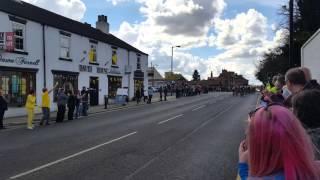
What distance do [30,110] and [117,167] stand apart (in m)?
11.5

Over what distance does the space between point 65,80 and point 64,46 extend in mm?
2343

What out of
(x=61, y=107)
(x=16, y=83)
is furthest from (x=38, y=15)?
(x=61, y=107)

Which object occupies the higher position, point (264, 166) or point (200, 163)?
point (264, 166)

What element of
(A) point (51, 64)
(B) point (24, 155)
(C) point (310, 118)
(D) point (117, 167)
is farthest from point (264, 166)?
(A) point (51, 64)

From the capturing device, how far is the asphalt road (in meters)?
9.90

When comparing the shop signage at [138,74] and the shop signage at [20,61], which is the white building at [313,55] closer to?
the shop signage at [20,61]

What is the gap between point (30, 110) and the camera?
69.6ft

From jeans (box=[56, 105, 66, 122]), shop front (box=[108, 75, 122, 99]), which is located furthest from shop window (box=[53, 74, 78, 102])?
jeans (box=[56, 105, 66, 122])

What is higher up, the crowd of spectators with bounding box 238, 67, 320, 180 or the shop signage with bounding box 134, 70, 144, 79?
the shop signage with bounding box 134, 70, 144, 79

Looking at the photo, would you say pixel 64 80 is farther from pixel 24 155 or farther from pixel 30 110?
→ pixel 24 155

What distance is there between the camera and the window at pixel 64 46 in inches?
1393

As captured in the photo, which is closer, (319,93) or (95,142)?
(319,93)

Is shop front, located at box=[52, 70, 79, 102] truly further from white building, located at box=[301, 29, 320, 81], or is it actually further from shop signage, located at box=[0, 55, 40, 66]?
white building, located at box=[301, 29, 320, 81]

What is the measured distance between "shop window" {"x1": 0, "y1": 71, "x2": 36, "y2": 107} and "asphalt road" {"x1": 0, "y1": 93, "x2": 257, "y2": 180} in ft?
31.7
